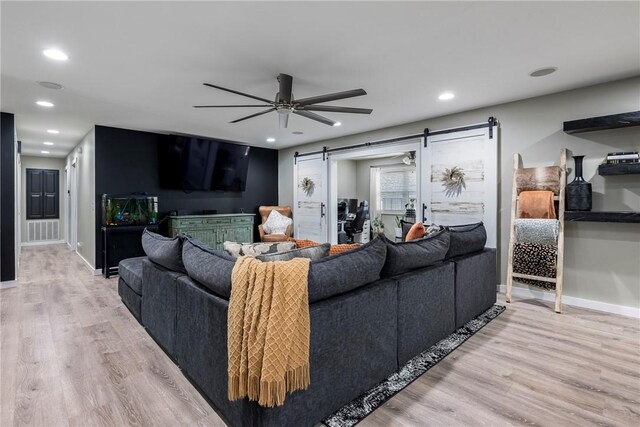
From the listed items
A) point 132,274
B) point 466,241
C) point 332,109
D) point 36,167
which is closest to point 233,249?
point 132,274

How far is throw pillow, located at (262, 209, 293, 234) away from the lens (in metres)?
6.75

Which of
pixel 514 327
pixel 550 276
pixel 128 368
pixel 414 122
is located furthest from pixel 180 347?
pixel 414 122

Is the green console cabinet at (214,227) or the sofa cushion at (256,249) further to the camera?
the green console cabinet at (214,227)

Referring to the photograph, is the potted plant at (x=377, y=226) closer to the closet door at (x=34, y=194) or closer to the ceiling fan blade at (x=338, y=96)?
the ceiling fan blade at (x=338, y=96)

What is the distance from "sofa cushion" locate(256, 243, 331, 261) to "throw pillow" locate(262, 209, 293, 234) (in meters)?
4.93

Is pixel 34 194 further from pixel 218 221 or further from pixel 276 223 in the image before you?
pixel 276 223

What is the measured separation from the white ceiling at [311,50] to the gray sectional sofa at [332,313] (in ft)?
4.96

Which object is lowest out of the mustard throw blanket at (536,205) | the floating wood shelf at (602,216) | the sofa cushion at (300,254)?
the sofa cushion at (300,254)

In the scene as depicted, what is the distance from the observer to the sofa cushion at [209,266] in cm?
162

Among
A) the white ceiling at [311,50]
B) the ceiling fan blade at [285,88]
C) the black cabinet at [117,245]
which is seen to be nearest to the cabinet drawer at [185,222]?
the black cabinet at [117,245]

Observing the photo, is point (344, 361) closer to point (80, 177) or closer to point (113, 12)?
point (113, 12)

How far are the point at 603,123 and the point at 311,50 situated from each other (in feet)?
9.48

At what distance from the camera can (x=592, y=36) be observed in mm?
2424

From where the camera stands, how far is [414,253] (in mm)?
2234
